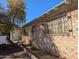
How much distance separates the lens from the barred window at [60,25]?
40.2 ft

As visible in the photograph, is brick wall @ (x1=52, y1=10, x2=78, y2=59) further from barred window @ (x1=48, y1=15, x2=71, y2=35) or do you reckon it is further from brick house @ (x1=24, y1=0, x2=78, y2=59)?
barred window @ (x1=48, y1=15, x2=71, y2=35)

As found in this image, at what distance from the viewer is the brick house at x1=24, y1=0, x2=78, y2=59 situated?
10727 millimetres

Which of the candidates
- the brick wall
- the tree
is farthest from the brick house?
the tree

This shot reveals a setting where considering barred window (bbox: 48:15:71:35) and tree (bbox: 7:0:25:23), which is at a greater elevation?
tree (bbox: 7:0:25:23)

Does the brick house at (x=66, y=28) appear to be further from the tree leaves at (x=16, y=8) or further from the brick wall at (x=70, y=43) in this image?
the tree leaves at (x=16, y=8)

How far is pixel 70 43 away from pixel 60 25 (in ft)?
7.52

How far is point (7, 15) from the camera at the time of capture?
2739cm

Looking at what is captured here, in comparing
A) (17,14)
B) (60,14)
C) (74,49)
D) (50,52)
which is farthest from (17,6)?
(74,49)

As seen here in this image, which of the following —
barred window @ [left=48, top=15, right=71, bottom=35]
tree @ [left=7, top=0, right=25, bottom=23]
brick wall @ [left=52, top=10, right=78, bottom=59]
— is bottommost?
brick wall @ [left=52, top=10, right=78, bottom=59]

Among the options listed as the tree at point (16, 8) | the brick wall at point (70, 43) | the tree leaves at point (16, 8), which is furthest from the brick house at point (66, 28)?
the tree leaves at point (16, 8)

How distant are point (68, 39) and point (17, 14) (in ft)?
62.8

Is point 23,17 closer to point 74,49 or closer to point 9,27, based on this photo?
point 9,27

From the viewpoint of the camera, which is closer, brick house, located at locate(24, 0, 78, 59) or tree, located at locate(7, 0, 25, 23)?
brick house, located at locate(24, 0, 78, 59)

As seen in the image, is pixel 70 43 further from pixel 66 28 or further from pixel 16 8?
pixel 16 8
